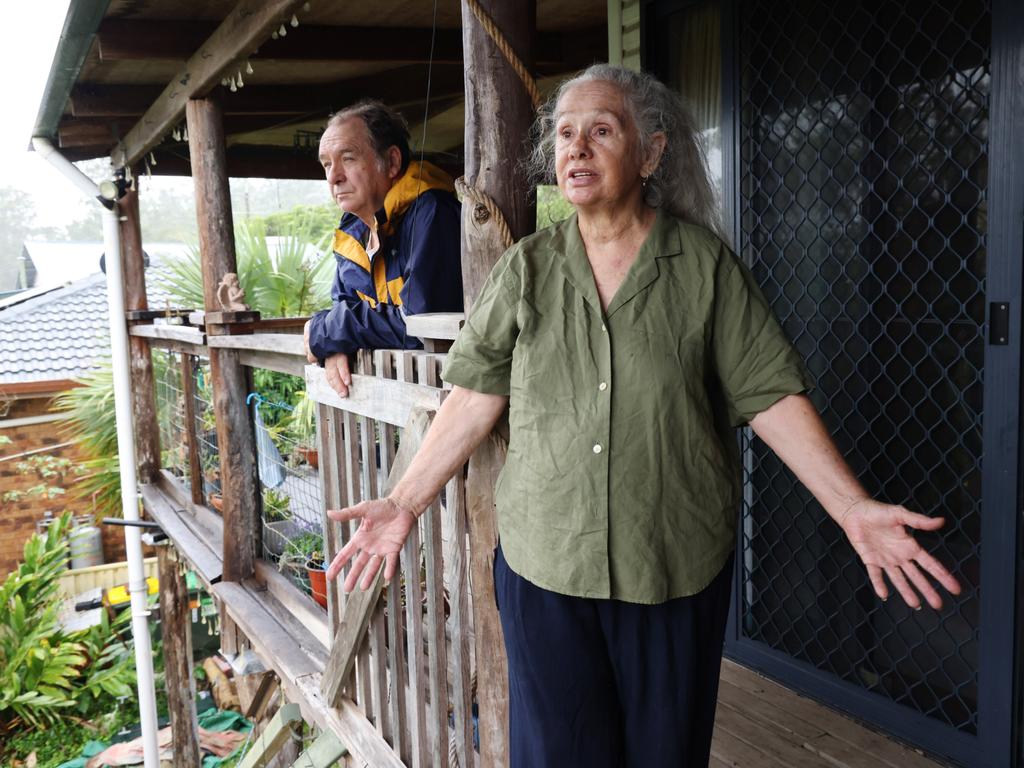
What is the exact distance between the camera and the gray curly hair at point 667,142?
5.00 feet

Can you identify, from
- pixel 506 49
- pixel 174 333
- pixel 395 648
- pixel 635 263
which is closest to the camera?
pixel 635 263

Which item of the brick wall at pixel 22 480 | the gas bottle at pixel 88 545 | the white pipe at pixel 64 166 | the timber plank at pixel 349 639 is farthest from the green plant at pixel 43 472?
the timber plank at pixel 349 639

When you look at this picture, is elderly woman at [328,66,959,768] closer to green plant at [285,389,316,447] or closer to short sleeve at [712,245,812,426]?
short sleeve at [712,245,812,426]

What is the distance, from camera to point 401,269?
7.86 ft

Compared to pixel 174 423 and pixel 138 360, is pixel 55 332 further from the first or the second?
pixel 138 360

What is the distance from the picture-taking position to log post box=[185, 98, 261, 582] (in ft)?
14.3

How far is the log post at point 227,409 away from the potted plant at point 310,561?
0.81 feet

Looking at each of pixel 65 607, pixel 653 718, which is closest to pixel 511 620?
pixel 653 718

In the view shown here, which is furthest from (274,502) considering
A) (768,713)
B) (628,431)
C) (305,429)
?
(628,431)

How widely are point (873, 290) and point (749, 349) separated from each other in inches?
54.2

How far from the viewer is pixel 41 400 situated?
493 inches

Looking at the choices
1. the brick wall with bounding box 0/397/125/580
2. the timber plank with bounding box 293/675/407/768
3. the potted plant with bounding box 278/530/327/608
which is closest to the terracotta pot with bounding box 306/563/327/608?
the potted plant with bounding box 278/530/327/608

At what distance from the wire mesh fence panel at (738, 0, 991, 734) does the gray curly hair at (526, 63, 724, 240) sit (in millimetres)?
1073

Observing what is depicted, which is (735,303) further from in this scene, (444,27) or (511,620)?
(444,27)
